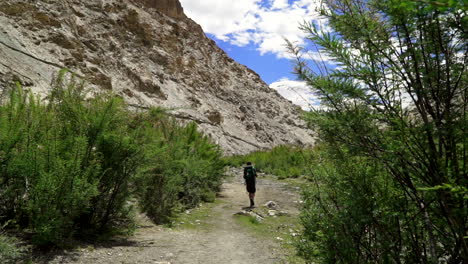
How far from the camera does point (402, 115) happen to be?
2.01 m

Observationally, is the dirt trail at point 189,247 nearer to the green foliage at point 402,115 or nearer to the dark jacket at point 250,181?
the dark jacket at point 250,181

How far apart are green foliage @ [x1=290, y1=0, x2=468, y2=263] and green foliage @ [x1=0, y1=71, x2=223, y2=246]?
2968 millimetres

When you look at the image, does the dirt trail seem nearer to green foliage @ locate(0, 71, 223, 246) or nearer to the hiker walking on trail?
green foliage @ locate(0, 71, 223, 246)

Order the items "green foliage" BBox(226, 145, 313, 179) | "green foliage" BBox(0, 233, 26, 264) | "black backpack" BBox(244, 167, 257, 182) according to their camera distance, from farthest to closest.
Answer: "green foliage" BBox(226, 145, 313, 179) < "black backpack" BBox(244, 167, 257, 182) < "green foliage" BBox(0, 233, 26, 264)

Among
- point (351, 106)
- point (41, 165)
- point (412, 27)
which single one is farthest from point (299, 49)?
point (41, 165)

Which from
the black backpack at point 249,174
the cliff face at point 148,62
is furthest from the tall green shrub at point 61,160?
the cliff face at point 148,62

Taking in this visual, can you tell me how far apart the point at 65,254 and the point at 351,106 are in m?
3.50

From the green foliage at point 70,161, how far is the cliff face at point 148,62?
841 cm

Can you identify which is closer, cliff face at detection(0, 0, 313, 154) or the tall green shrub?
the tall green shrub

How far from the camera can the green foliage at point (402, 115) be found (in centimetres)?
179

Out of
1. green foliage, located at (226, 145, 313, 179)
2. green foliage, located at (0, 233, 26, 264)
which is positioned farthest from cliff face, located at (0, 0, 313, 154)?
green foliage, located at (0, 233, 26, 264)

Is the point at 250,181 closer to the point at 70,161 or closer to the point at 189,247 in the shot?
the point at 189,247

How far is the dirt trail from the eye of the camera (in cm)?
423

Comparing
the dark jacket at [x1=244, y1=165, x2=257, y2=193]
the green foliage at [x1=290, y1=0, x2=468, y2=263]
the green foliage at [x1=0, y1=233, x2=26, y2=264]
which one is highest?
the green foliage at [x1=290, y1=0, x2=468, y2=263]
